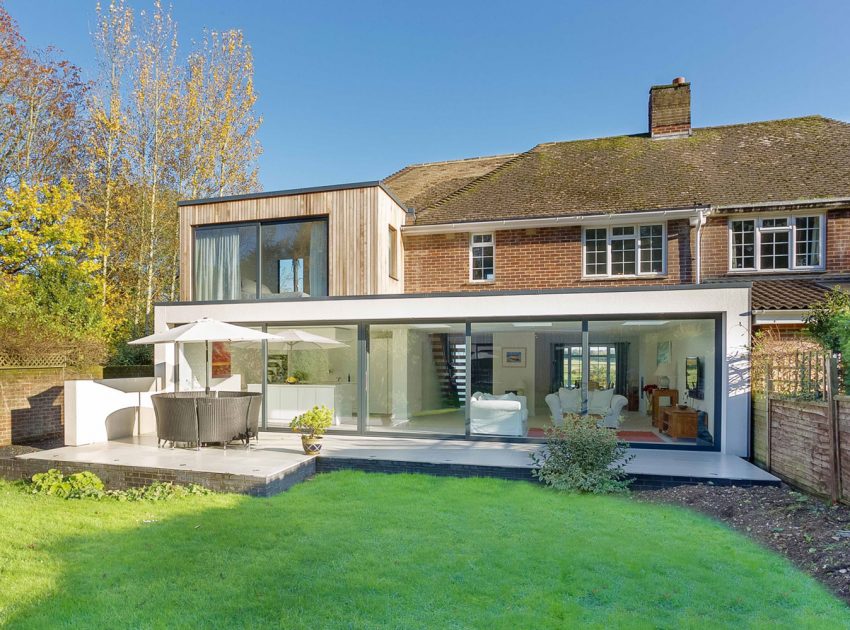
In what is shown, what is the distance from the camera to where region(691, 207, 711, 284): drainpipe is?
1209cm

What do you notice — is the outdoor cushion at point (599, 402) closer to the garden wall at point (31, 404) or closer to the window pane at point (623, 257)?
the window pane at point (623, 257)

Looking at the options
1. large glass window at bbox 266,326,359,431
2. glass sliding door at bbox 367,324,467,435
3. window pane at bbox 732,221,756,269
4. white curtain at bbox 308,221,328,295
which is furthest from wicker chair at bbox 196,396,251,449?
window pane at bbox 732,221,756,269

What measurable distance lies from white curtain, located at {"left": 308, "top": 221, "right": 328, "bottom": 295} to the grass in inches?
242

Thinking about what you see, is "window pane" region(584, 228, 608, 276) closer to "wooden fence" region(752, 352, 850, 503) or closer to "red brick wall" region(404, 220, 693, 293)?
"red brick wall" region(404, 220, 693, 293)

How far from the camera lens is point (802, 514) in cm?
601

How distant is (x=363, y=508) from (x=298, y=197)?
27.2 feet

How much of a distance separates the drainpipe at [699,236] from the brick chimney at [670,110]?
5478mm

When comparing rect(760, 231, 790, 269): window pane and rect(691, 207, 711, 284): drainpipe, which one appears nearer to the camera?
rect(691, 207, 711, 284): drainpipe

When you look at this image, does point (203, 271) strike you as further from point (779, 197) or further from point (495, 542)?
point (779, 197)

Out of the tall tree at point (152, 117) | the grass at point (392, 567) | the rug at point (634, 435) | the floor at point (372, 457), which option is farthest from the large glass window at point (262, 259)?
the tall tree at point (152, 117)

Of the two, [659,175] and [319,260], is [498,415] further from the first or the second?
[659,175]

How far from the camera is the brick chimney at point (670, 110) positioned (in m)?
16.1

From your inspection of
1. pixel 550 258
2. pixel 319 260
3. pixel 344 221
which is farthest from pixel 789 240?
pixel 319 260

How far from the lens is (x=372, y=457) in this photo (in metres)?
8.83
